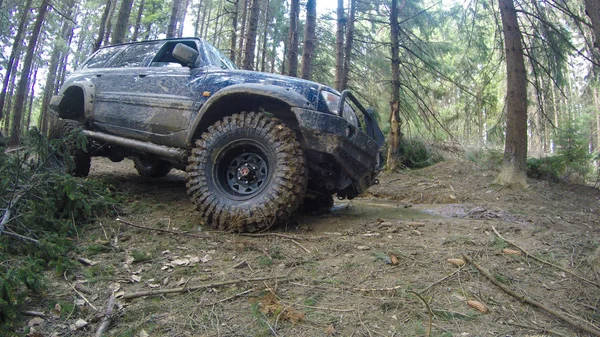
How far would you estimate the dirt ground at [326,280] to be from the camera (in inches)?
84.0

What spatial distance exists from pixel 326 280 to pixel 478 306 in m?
0.99

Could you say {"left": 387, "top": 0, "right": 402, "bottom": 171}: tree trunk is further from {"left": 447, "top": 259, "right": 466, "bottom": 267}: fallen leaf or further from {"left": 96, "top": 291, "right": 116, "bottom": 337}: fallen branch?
{"left": 96, "top": 291, "right": 116, "bottom": 337}: fallen branch

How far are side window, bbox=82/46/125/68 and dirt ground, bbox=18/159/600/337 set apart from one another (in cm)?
290

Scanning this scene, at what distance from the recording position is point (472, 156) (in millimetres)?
10438

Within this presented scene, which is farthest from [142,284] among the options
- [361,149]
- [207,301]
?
[361,149]

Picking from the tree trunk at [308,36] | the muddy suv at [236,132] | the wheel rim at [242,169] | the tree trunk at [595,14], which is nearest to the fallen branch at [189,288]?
the muddy suv at [236,132]

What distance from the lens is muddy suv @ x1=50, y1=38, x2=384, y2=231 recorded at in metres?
3.80

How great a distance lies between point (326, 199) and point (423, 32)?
9.31 meters

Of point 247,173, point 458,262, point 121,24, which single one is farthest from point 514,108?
point 121,24

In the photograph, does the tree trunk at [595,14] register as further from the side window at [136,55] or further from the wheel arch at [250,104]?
the side window at [136,55]

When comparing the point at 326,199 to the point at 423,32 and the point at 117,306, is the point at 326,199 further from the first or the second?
the point at 423,32

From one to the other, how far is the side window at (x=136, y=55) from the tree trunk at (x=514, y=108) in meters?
6.64

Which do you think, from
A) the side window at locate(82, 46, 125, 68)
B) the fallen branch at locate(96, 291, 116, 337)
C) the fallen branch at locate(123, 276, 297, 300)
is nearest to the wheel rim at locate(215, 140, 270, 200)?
the fallen branch at locate(123, 276, 297, 300)

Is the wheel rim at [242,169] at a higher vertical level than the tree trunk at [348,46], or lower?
lower
